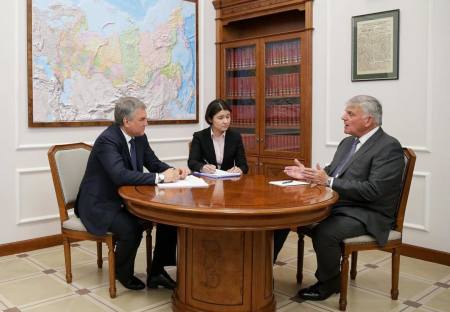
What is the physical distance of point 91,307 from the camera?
2.91 meters

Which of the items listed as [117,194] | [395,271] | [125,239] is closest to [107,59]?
[117,194]

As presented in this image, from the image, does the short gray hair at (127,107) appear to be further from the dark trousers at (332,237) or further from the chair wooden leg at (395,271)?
the chair wooden leg at (395,271)

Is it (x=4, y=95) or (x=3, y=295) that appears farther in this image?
(x=4, y=95)

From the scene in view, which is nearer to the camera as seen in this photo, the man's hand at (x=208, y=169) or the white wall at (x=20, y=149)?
the man's hand at (x=208, y=169)

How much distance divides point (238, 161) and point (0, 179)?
196 centimetres

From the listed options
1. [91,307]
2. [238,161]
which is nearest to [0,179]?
[91,307]

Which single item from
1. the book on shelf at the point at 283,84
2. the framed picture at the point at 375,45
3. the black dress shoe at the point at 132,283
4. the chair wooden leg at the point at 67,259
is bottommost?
the black dress shoe at the point at 132,283

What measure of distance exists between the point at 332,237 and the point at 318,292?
42 cm

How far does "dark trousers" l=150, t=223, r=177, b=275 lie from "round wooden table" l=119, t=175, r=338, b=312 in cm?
36

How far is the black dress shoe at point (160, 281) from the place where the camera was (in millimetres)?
3188

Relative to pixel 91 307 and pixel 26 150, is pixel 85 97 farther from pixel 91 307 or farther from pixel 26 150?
pixel 91 307

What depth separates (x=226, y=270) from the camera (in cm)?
259

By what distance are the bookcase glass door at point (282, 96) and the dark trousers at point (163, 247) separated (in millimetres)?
1994

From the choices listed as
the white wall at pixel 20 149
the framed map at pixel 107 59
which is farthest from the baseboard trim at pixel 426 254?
the white wall at pixel 20 149
